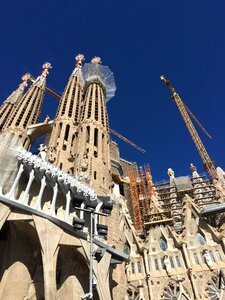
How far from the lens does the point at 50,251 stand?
12.0m

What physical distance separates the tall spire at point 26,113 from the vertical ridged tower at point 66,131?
5.00 m

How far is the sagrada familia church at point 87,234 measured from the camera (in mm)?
12516

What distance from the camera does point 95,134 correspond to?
2512 centimetres

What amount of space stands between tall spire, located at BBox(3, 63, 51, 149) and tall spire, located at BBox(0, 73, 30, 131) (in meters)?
1.53

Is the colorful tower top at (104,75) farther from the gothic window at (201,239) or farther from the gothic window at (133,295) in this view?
the gothic window at (133,295)

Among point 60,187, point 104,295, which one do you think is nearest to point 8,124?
point 60,187

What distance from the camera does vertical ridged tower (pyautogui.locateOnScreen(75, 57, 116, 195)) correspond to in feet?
65.2

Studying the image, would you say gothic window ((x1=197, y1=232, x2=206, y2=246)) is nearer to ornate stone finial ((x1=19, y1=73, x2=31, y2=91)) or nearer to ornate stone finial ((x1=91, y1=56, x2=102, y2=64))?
ornate stone finial ((x1=91, y1=56, x2=102, y2=64))

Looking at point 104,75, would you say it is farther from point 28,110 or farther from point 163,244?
point 163,244

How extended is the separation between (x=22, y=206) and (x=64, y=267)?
162 inches

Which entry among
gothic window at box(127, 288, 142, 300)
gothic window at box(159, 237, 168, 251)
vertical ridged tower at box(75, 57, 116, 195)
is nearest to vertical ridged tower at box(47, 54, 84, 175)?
vertical ridged tower at box(75, 57, 116, 195)

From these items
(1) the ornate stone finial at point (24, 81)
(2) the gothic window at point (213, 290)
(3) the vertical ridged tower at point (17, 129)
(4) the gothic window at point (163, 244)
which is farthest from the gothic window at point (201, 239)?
(1) the ornate stone finial at point (24, 81)

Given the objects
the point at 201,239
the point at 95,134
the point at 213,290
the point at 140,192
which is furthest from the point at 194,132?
the point at 213,290

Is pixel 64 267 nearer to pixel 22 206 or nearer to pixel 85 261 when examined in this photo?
pixel 85 261
